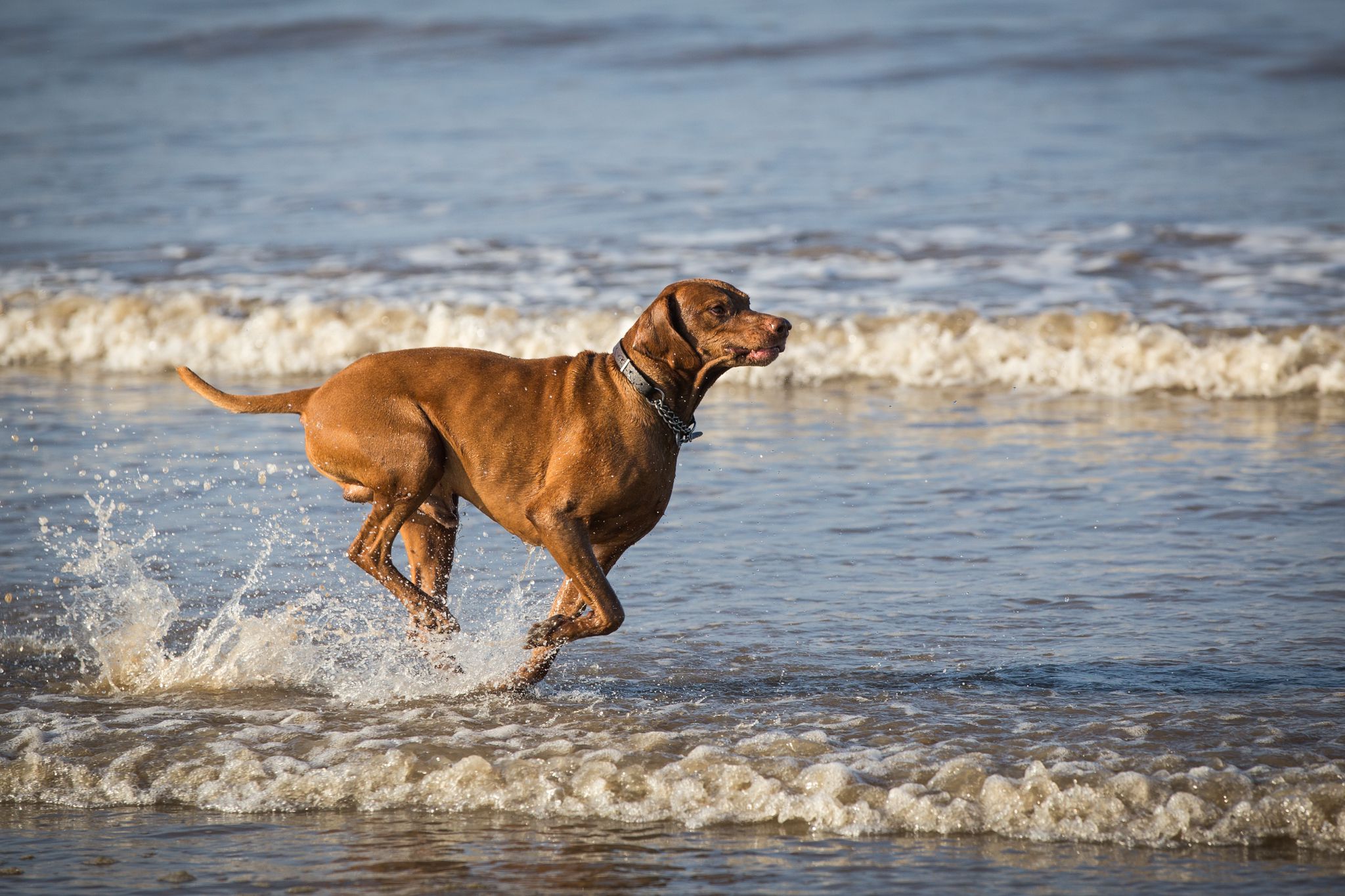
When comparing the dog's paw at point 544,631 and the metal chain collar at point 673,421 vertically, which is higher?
the metal chain collar at point 673,421

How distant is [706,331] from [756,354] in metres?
0.18

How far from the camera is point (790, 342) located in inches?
446

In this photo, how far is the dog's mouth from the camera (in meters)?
4.77

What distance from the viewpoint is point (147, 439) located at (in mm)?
9031

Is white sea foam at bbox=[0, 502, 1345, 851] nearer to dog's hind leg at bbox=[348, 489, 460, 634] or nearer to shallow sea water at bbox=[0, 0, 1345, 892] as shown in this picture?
shallow sea water at bbox=[0, 0, 1345, 892]

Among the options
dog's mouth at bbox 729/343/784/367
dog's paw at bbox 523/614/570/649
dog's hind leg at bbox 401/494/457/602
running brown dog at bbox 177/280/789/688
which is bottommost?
dog's paw at bbox 523/614/570/649

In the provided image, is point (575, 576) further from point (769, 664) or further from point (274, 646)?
point (274, 646)

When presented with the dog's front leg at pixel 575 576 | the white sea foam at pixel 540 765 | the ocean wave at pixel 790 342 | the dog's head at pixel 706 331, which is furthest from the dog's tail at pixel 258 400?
the ocean wave at pixel 790 342

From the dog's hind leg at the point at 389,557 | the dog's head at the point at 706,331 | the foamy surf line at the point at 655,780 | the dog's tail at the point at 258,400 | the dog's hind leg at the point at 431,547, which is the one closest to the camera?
the foamy surf line at the point at 655,780

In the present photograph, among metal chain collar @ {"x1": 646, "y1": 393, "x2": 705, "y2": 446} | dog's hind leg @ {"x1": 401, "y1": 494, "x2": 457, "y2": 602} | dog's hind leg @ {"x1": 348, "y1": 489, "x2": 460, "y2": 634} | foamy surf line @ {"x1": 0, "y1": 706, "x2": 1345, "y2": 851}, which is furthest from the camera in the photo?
dog's hind leg @ {"x1": 401, "y1": 494, "x2": 457, "y2": 602}

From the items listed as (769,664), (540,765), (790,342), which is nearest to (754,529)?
(769,664)

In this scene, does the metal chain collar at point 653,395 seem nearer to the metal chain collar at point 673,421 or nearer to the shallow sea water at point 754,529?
the metal chain collar at point 673,421

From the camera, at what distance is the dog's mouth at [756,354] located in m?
4.77

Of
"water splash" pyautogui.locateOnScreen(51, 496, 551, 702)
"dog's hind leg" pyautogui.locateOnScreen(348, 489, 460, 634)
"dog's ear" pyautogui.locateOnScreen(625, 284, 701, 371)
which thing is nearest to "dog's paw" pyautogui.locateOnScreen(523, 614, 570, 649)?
"water splash" pyautogui.locateOnScreen(51, 496, 551, 702)
